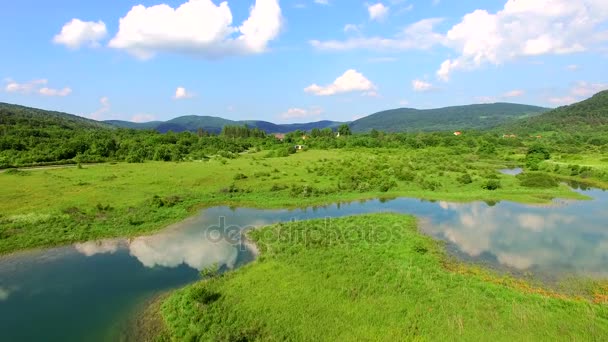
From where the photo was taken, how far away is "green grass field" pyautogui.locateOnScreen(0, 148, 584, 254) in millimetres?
28547

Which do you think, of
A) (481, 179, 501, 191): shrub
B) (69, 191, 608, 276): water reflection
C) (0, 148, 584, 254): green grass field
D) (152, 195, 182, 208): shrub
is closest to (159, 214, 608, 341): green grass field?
(69, 191, 608, 276): water reflection

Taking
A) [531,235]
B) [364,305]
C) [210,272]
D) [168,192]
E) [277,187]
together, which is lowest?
[531,235]

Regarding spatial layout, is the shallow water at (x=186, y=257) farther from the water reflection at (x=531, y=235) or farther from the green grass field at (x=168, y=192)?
the green grass field at (x=168, y=192)

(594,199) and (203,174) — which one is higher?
(203,174)

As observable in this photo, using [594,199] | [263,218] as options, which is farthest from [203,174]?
[594,199]

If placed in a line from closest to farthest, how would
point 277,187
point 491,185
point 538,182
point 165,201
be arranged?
point 165,201 < point 277,187 < point 491,185 < point 538,182

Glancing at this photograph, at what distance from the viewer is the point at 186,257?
2317 cm

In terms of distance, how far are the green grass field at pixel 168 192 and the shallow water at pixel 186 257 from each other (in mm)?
2843

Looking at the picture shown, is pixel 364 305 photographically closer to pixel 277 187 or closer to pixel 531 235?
pixel 531 235

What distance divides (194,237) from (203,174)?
26614 millimetres

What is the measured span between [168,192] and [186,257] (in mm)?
20175

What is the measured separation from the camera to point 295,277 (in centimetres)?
1933

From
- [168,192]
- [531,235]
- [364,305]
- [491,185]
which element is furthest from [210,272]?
[491,185]

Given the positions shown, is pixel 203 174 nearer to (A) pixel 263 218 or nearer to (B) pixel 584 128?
(A) pixel 263 218
